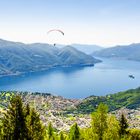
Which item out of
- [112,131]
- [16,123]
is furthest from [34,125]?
[112,131]

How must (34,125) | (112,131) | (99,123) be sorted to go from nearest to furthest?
(34,125)
(112,131)
(99,123)

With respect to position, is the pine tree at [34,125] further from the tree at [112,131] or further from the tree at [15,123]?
the tree at [112,131]

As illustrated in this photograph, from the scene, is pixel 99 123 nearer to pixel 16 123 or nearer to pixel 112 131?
pixel 112 131

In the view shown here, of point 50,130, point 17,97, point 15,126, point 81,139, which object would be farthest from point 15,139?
point 50,130

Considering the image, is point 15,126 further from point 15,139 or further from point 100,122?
point 100,122

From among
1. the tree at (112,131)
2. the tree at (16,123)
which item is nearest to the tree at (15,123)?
the tree at (16,123)

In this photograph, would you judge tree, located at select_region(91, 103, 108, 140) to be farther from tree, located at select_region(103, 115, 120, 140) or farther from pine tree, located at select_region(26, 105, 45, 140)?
pine tree, located at select_region(26, 105, 45, 140)

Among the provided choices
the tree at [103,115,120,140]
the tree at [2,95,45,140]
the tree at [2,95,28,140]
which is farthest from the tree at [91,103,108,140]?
the tree at [2,95,28,140]

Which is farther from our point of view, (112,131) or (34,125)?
(112,131)

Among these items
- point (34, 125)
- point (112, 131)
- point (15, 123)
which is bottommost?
point (112, 131)
